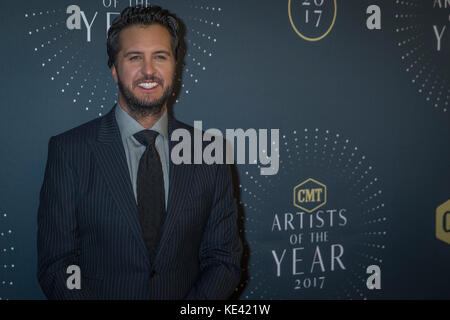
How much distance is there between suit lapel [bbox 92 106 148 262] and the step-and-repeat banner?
392mm

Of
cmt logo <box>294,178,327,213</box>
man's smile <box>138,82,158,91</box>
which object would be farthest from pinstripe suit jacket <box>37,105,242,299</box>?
cmt logo <box>294,178,327,213</box>

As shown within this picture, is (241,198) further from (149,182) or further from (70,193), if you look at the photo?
(70,193)

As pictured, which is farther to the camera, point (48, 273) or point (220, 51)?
point (220, 51)

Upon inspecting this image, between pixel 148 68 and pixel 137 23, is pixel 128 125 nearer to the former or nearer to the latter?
pixel 148 68

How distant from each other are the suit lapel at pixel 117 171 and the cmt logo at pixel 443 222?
1.98 m

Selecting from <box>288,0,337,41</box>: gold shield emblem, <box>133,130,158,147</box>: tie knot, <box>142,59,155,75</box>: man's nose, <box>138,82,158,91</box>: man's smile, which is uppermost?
<box>288,0,337,41</box>: gold shield emblem

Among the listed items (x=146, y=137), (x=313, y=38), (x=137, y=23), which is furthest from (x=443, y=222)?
(x=137, y=23)

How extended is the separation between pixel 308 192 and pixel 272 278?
52 cm

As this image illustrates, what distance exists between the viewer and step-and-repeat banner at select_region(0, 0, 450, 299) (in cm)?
197

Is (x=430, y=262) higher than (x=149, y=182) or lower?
lower

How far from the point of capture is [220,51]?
2.21 m

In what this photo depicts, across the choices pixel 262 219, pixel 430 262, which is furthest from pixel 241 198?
pixel 430 262

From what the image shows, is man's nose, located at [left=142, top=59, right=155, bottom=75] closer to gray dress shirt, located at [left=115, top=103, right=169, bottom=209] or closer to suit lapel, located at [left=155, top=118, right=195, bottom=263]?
gray dress shirt, located at [left=115, top=103, right=169, bottom=209]

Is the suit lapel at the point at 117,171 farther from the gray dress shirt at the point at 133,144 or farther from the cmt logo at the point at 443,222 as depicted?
the cmt logo at the point at 443,222
